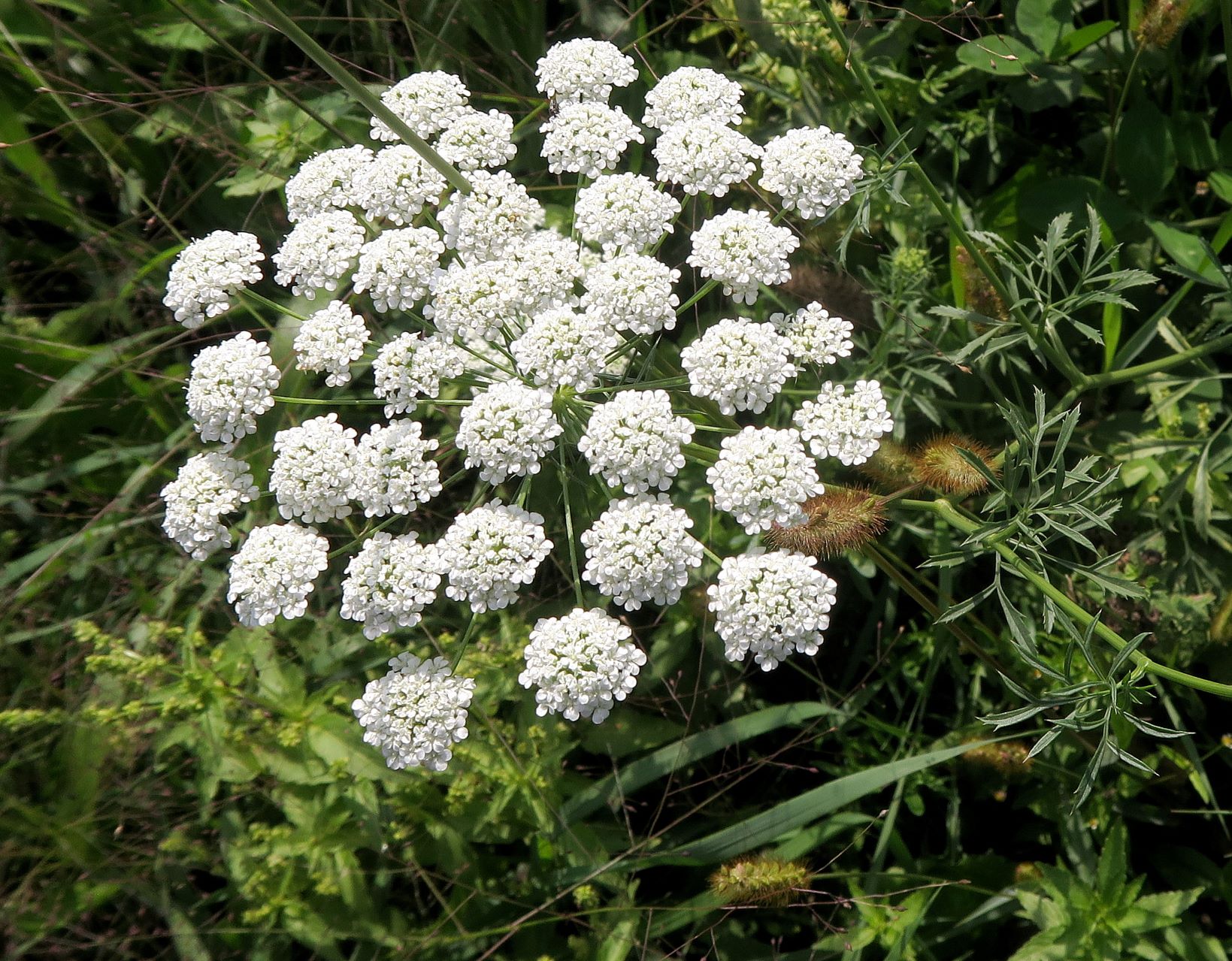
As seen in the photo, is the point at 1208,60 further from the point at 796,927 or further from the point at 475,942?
the point at 475,942

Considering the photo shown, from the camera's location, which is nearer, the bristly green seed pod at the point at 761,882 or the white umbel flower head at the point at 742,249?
the white umbel flower head at the point at 742,249

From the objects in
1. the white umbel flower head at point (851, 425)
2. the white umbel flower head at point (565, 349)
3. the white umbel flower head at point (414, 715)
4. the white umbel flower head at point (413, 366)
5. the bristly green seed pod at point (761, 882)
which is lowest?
the bristly green seed pod at point (761, 882)

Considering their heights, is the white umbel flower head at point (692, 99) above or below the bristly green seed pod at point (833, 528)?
above

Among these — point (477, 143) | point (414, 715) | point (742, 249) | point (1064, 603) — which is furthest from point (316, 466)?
point (1064, 603)

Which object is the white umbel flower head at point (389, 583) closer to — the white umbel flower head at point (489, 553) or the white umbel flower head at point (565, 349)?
the white umbel flower head at point (489, 553)

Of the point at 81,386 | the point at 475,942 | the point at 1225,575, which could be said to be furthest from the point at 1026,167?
the point at 81,386

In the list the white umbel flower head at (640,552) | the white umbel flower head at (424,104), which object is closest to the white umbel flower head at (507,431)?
the white umbel flower head at (640,552)

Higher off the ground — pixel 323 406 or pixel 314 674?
pixel 323 406

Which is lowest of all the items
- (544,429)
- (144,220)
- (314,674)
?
(314,674)
